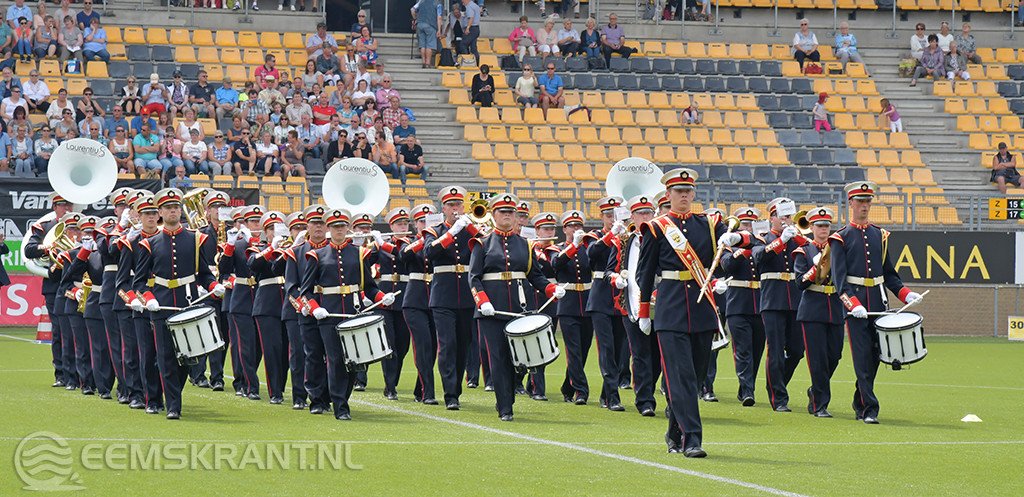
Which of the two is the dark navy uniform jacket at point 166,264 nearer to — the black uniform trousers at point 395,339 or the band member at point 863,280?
the black uniform trousers at point 395,339

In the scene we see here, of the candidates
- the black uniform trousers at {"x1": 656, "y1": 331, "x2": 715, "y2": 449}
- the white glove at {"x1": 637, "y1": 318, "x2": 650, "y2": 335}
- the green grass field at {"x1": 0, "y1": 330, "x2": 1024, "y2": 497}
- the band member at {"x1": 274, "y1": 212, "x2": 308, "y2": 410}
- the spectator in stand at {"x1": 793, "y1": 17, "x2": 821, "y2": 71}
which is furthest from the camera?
the spectator in stand at {"x1": 793, "y1": 17, "x2": 821, "y2": 71}

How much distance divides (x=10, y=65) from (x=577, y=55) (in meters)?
10.7

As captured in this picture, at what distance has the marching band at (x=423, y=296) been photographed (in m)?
13.0

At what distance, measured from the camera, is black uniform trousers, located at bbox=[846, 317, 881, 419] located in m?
12.9

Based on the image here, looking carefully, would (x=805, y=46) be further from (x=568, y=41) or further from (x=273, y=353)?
(x=273, y=353)

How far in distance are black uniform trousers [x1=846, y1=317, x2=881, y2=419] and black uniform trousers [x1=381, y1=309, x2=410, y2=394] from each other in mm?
4312

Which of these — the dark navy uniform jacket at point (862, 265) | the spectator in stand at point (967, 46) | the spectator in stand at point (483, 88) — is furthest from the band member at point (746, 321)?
the spectator in stand at point (967, 46)

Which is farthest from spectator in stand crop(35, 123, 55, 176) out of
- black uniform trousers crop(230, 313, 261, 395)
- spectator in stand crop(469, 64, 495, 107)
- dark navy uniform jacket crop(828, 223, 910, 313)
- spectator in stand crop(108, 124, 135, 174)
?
dark navy uniform jacket crop(828, 223, 910, 313)

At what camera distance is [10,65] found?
26.9 metres

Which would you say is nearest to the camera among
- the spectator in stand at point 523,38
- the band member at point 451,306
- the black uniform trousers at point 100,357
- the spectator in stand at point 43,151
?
the band member at point 451,306

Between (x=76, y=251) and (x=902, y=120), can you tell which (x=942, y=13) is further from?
(x=76, y=251)

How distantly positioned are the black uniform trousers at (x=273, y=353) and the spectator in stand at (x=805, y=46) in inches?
787

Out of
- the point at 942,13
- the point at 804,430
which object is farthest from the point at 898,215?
the point at 804,430

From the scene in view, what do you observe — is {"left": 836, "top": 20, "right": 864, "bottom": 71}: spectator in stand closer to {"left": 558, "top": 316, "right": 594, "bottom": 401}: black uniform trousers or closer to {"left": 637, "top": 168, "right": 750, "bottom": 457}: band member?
{"left": 558, "top": 316, "right": 594, "bottom": 401}: black uniform trousers
